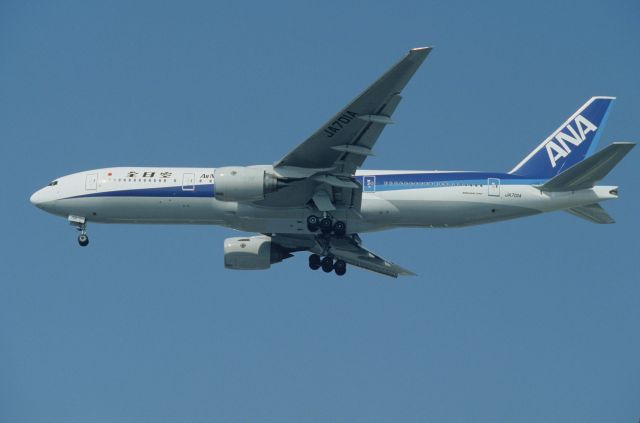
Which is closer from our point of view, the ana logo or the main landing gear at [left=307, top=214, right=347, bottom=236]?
the main landing gear at [left=307, top=214, right=347, bottom=236]

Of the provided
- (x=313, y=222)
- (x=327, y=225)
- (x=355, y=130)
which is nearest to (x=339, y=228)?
(x=327, y=225)

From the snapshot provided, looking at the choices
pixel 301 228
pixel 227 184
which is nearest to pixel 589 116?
pixel 301 228

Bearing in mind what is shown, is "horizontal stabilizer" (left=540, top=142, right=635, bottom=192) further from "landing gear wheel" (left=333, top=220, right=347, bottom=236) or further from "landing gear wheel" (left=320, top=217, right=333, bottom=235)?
"landing gear wheel" (left=320, top=217, right=333, bottom=235)

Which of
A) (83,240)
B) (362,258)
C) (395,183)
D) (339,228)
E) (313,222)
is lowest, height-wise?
(362,258)

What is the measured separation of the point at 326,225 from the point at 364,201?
2.11 m

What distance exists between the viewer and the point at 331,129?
48.2 metres

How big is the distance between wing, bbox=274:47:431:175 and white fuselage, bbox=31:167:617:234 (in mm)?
2993

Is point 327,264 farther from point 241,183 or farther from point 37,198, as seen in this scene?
point 37,198

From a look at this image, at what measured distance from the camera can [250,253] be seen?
5644 centimetres

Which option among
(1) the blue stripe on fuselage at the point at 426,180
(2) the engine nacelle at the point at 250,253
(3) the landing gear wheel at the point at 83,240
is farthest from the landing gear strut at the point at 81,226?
(1) the blue stripe on fuselage at the point at 426,180

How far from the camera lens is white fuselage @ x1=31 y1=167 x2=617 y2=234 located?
173ft

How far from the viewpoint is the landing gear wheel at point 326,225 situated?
5238 cm

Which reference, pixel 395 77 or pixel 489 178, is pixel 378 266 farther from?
pixel 395 77

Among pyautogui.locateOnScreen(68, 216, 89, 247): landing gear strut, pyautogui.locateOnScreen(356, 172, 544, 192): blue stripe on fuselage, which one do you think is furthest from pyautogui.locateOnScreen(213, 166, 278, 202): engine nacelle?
pyautogui.locateOnScreen(68, 216, 89, 247): landing gear strut
